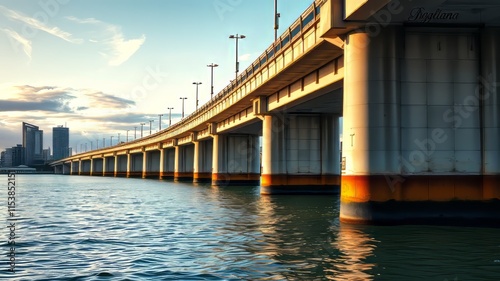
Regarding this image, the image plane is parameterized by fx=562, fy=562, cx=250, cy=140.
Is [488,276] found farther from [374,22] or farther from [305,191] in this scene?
[305,191]

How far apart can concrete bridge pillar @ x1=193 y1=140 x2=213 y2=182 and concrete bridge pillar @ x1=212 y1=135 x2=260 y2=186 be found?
1538cm

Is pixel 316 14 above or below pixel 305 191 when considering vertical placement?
above

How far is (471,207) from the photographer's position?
912 inches

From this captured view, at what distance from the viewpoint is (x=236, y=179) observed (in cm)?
7200

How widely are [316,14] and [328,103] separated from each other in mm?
14999

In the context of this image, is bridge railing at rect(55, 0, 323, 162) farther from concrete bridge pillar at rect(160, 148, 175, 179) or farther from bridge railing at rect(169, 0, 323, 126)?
concrete bridge pillar at rect(160, 148, 175, 179)

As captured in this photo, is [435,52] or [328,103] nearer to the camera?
[435,52]

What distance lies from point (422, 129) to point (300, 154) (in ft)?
83.7

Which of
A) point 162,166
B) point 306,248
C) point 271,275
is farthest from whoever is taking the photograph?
point 162,166

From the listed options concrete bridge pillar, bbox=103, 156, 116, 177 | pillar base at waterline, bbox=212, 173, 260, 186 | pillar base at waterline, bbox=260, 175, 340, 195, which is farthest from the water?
concrete bridge pillar, bbox=103, 156, 116, 177

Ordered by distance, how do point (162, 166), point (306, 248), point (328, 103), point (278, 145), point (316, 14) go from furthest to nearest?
point (162, 166) → point (278, 145) → point (328, 103) → point (316, 14) → point (306, 248)

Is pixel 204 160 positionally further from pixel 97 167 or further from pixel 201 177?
pixel 97 167

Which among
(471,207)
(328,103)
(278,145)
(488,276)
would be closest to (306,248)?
(488,276)

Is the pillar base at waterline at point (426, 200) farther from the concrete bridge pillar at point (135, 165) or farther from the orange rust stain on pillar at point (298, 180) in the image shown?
the concrete bridge pillar at point (135, 165)
